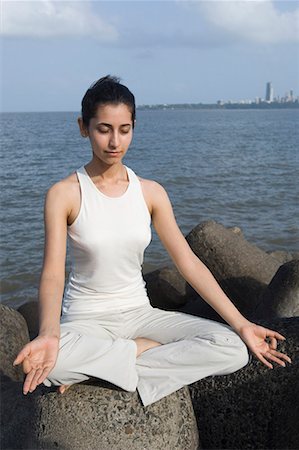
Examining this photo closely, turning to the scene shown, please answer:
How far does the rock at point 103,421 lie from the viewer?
3400 millimetres

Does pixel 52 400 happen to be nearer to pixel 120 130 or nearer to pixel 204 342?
pixel 204 342

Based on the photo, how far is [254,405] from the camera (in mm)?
3838

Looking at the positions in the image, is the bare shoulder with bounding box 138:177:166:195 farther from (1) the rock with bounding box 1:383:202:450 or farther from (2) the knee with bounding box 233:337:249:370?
(1) the rock with bounding box 1:383:202:450

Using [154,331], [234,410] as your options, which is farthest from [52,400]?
[234,410]

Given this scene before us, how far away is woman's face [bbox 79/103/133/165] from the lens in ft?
11.8

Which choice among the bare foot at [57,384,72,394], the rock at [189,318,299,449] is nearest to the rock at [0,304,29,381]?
the bare foot at [57,384,72,394]

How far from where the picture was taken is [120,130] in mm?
3662

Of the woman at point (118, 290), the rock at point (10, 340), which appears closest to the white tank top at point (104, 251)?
the woman at point (118, 290)

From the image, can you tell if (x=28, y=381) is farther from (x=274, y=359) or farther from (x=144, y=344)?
(x=274, y=359)

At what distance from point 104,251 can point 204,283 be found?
2.25 ft

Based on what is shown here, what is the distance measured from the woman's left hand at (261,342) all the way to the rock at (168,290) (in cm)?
424

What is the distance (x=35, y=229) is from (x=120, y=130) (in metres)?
10.9

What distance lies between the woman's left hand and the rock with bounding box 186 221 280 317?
11.2 ft

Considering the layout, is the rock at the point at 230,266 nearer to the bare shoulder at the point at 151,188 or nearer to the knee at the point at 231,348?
the bare shoulder at the point at 151,188
